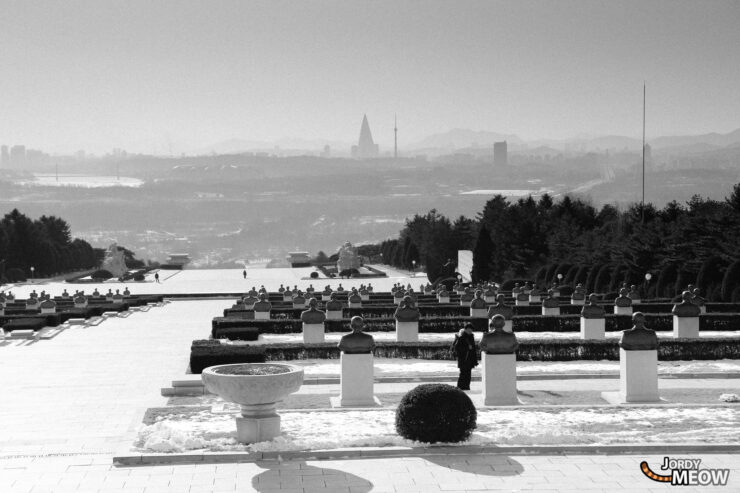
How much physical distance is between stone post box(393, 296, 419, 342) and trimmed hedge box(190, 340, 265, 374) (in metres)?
5.15

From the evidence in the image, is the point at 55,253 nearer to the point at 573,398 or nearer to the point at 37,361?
the point at 37,361

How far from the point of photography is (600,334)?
2559cm

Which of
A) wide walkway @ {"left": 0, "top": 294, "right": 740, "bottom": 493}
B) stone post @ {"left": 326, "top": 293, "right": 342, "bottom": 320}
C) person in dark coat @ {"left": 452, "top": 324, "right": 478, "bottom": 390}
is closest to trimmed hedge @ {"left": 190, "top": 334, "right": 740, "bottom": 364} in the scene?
wide walkway @ {"left": 0, "top": 294, "right": 740, "bottom": 493}

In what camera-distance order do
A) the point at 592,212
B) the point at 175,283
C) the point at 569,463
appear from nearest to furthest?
the point at 569,463 < the point at 175,283 < the point at 592,212

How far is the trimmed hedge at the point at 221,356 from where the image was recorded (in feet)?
62.7

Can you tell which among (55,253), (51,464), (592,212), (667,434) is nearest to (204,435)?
(51,464)

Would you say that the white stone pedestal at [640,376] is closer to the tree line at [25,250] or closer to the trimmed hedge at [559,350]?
the trimmed hedge at [559,350]

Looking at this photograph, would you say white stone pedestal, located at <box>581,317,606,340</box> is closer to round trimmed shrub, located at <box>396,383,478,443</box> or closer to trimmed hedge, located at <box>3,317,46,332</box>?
round trimmed shrub, located at <box>396,383,478,443</box>

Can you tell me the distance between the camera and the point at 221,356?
19.4 meters

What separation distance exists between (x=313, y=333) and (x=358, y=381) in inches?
347

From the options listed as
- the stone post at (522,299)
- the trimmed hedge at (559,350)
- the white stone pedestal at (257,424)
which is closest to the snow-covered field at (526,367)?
the trimmed hedge at (559,350)

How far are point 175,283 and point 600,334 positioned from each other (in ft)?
165

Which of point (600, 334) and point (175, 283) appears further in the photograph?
point (175, 283)

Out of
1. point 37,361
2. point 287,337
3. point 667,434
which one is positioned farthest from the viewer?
point 287,337
